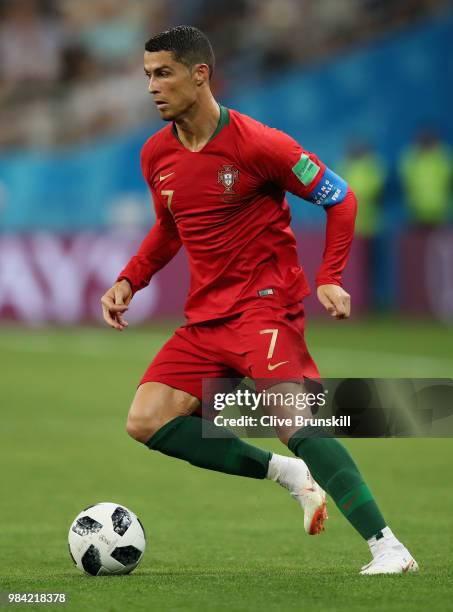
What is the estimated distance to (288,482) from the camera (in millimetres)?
5301

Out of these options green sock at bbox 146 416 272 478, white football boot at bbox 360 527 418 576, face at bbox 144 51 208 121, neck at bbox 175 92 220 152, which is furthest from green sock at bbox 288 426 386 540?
face at bbox 144 51 208 121

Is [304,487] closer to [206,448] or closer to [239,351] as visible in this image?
[206,448]

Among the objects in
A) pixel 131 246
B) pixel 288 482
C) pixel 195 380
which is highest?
pixel 195 380

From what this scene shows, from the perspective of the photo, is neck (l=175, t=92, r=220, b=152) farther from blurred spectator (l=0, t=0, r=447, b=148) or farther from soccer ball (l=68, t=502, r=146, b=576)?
blurred spectator (l=0, t=0, r=447, b=148)

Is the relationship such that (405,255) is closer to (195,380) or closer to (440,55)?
(440,55)

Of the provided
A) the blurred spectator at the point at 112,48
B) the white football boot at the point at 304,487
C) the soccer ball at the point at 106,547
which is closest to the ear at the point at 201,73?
the white football boot at the point at 304,487

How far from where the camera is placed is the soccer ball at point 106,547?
198 inches

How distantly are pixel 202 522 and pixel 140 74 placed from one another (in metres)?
14.9

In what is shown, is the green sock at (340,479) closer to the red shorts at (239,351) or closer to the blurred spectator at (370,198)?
the red shorts at (239,351)

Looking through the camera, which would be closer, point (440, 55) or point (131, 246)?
point (131, 246)

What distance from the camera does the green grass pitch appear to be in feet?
14.9

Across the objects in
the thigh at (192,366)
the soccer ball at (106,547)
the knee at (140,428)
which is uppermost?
the thigh at (192,366)

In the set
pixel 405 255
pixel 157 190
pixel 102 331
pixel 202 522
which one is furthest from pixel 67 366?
pixel 157 190

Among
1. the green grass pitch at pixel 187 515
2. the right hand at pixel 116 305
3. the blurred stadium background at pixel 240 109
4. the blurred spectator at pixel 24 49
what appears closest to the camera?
the green grass pitch at pixel 187 515
